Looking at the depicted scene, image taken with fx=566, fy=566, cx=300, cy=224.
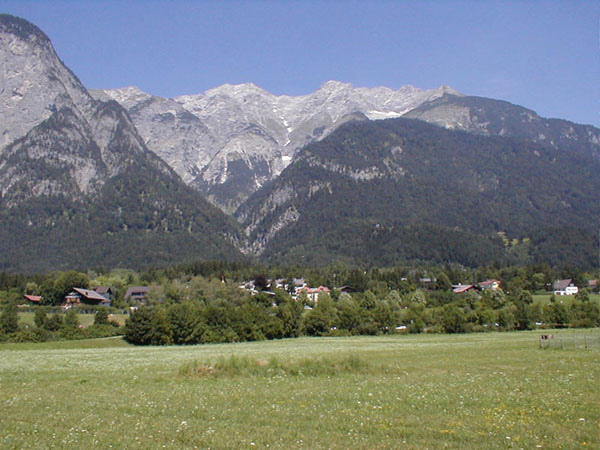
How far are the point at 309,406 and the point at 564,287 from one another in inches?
6776

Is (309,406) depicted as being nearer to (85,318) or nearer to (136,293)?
(85,318)

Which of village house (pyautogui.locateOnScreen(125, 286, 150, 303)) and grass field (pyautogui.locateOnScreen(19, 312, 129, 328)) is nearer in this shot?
grass field (pyautogui.locateOnScreen(19, 312, 129, 328))

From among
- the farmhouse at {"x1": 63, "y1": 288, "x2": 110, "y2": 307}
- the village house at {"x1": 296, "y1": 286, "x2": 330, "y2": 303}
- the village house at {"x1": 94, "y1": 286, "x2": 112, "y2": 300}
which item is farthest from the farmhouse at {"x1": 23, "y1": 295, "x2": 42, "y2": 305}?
the village house at {"x1": 296, "y1": 286, "x2": 330, "y2": 303}

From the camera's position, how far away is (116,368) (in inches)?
1592

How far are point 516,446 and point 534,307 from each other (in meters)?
90.2

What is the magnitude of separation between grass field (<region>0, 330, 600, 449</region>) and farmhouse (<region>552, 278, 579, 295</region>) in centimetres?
14740

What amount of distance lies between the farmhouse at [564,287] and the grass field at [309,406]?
147 meters

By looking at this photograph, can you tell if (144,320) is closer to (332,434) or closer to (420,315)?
(420,315)

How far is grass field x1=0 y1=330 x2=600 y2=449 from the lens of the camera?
1681 cm

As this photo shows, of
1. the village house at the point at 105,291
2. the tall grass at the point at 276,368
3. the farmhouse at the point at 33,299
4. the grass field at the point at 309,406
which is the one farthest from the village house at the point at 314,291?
the tall grass at the point at 276,368

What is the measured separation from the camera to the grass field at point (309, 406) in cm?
1681

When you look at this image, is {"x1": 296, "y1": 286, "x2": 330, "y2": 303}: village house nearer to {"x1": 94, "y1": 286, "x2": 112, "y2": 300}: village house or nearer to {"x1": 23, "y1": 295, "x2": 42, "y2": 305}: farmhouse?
{"x1": 94, "y1": 286, "x2": 112, "y2": 300}: village house

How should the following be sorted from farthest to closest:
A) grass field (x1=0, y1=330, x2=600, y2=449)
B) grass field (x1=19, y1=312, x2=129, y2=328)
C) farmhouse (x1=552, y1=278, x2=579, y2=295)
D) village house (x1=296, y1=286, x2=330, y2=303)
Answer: village house (x1=296, y1=286, x2=330, y2=303)
farmhouse (x1=552, y1=278, x2=579, y2=295)
grass field (x1=19, y1=312, x2=129, y2=328)
grass field (x1=0, y1=330, x2=600, y2=449)

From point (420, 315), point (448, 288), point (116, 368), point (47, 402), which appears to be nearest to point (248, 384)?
point (47, 402)
